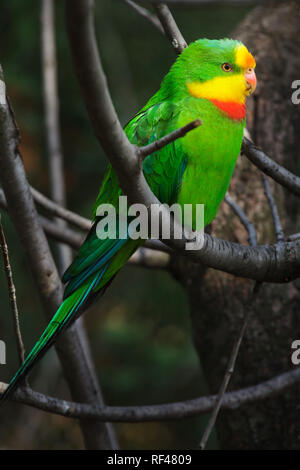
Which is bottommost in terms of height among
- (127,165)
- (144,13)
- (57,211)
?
(127,165)

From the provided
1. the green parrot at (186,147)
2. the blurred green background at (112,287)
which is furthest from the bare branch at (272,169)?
the blurred green background at (112,287)

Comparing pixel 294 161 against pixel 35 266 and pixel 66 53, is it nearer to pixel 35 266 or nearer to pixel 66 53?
pixel 35 266

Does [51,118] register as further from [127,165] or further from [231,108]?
[127,165]

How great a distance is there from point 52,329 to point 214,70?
3.57 feet

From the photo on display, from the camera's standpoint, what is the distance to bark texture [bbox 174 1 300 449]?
2.43 m

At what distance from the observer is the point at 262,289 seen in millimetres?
2543

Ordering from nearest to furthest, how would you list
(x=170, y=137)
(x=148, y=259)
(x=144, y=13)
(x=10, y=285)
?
(x=170, y=137) < (x=10, y=285) < (x=144, y=13) < (x=148, y=259)

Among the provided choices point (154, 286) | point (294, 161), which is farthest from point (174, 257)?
point (154, 286)

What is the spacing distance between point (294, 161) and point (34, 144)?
77.0 inches

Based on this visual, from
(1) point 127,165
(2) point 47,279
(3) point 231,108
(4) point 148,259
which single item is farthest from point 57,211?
(1) point 127,165

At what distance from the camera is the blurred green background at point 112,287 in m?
3.66

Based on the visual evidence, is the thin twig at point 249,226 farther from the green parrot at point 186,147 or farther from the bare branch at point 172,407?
the bare branch at point 172,407

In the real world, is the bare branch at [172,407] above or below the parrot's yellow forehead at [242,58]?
below
